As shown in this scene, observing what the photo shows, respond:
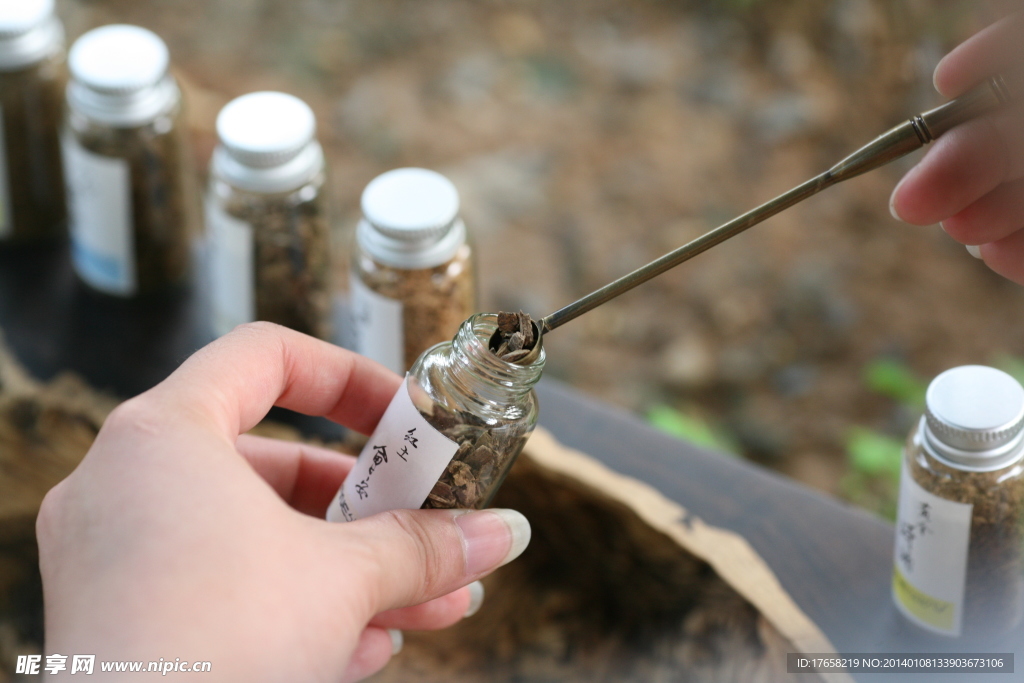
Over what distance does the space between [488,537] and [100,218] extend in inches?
19.8

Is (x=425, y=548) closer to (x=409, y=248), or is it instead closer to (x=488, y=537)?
(x=488, y=537)

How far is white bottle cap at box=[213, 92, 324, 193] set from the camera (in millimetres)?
700

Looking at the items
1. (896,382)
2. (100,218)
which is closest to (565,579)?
(100,218)

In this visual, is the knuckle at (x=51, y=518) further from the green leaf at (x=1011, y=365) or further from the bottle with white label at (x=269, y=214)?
the green leaf at (x=1011, y=365)

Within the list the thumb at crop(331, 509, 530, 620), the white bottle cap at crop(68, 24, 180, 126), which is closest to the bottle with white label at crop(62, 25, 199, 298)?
the white bottle cap at crop(68, 24, 180, 126)

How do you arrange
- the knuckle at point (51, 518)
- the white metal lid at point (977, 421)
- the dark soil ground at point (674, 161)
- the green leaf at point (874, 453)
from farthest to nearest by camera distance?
1. the dark soil ground at point (674, 161)
2. the green leaf at point (874, 453)
3. the white metal lid at point (977, 421)
4. the knuckle at point (51, 518)

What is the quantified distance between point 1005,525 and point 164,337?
68 centimetres

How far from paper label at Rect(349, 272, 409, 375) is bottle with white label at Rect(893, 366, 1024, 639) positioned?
353 millimetres

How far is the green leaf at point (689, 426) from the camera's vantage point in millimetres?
1287

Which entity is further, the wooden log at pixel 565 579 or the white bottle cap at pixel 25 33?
the white bottle cap at pixel 25 33

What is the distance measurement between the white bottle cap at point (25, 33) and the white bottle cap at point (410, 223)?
35 centimetres

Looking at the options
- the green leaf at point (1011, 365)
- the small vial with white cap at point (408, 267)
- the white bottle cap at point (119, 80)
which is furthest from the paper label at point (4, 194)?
the green leaf at point (1011, 365)

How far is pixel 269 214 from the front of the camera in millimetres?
718

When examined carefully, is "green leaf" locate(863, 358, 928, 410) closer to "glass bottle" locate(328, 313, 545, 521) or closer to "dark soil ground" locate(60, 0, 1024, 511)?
"dark soil ground" locate(60, 0, 1024, 511)
